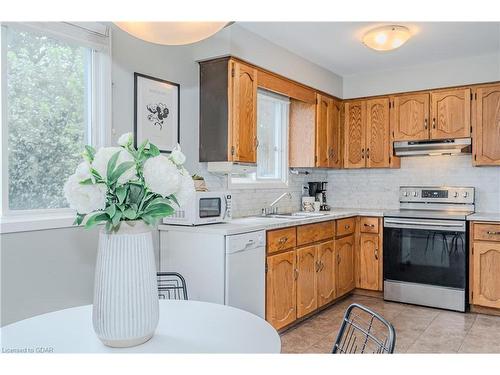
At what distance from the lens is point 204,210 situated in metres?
3.02

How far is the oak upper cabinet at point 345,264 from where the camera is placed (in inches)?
165

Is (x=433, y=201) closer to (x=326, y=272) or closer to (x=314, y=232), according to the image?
(x=326, y=272)

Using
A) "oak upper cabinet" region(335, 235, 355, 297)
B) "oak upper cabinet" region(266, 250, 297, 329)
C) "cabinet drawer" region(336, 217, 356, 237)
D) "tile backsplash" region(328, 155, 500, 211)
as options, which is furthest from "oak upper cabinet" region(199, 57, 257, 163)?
"tile backsplash" region(328, 155, 500, 211)

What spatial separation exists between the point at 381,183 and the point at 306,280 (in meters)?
1.90

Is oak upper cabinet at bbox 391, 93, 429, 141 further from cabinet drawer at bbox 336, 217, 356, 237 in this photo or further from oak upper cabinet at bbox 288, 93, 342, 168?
cabinet drawer at bbox 336, 217, 356, 237

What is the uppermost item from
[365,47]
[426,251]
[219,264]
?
[365,47]

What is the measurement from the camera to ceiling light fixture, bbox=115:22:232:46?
142cm

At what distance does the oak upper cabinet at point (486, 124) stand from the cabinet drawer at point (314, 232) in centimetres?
165

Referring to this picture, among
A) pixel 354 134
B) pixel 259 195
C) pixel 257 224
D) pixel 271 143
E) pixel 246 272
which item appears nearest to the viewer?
pixel 246 272

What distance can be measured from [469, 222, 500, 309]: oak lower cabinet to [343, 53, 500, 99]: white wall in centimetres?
150

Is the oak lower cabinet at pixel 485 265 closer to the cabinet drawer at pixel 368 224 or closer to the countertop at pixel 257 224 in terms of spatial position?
the countertop at pixel 257 224

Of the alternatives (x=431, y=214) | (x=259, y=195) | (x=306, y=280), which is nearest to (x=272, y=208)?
(x=259, y=195)

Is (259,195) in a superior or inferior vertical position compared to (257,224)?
superior
